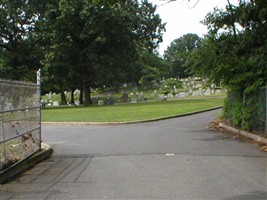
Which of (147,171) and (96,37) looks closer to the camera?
(147,171)

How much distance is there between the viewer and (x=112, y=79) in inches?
1788

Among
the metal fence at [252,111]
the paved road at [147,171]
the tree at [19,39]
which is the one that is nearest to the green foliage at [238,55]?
the metal fence at [252,111]

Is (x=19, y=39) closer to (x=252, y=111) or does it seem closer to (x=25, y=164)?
(x=252, y=111)

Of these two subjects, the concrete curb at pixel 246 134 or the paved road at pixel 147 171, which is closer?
the paved road at pixel 147 171

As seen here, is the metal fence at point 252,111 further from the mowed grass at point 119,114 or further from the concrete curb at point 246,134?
the mowed grass at point 119,114

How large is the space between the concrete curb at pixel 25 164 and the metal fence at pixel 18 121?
0.09 metres

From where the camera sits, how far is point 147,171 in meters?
8.34

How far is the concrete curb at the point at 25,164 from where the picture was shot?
25.7ft

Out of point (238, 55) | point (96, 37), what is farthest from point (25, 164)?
point (96, 37)

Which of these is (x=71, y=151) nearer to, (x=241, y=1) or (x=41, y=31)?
(x=241, y=1)

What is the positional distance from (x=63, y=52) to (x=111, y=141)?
98.8 feet

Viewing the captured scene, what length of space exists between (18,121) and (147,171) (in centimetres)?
317

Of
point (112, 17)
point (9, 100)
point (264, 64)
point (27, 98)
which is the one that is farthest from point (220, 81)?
point (112, 17)

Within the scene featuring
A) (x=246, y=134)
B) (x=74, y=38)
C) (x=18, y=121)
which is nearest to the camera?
(x=18, y=121)
